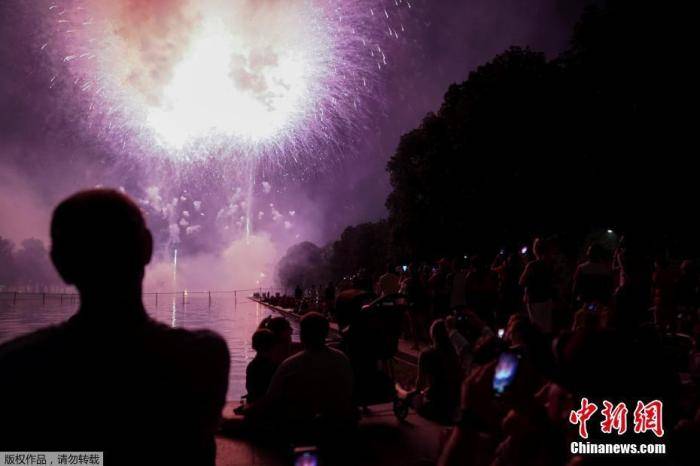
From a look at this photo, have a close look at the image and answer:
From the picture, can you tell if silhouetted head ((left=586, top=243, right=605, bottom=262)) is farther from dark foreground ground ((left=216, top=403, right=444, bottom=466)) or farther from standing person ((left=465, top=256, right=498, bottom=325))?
dark foreground ground ((left=216, top=403, right=444, bottom=466))

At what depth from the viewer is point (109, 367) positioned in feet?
5.65

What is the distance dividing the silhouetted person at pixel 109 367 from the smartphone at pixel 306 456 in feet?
5.09

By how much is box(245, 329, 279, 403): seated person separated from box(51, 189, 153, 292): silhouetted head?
4971 millimetres

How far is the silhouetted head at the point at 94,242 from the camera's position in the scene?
1.82 meters

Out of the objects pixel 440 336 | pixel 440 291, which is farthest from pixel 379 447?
pixel 440 291

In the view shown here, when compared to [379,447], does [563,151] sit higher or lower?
higher

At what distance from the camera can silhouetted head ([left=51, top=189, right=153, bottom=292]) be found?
5.96ft

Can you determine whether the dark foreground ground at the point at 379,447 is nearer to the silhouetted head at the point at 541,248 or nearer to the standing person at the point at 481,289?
the standing person at the point at 481,289

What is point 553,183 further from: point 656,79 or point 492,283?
point 492,283

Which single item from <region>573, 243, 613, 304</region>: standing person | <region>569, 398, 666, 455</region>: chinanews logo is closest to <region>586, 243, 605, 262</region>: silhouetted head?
<region>573, 243, 613, 304</region>: standing person

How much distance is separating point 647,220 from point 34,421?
24.1 metres

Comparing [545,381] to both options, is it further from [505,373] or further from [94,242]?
[94,242]

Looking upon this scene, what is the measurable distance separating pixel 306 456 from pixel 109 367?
6.35ft

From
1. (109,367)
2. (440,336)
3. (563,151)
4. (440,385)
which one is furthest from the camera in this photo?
(563,151)
